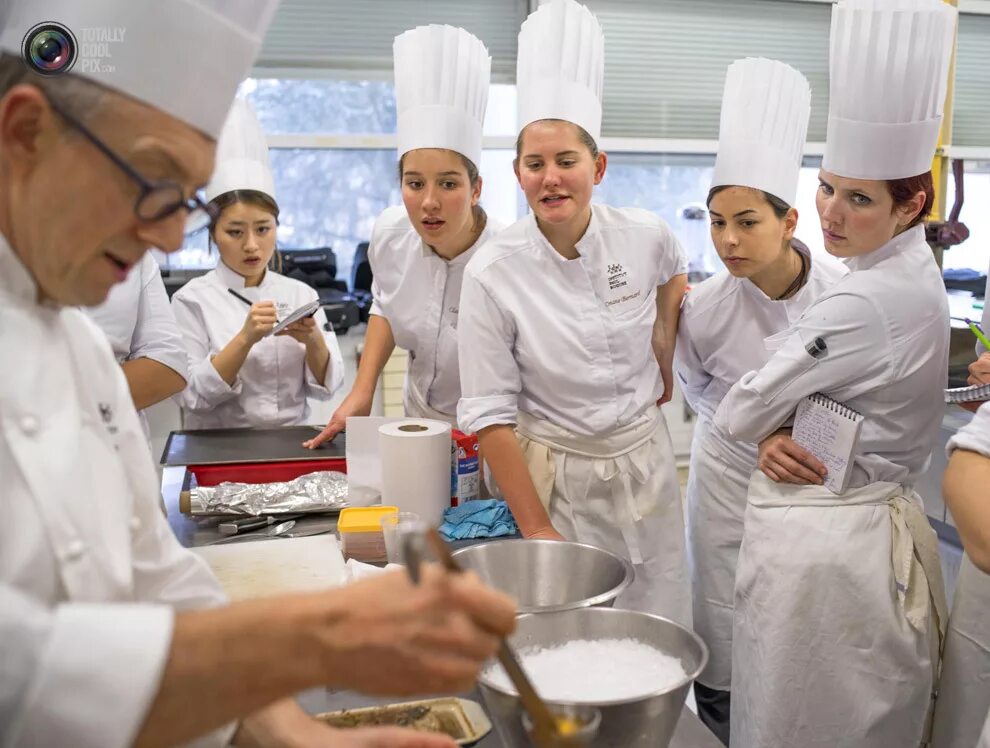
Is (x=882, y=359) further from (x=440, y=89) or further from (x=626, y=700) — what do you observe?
(x=440, y=89)

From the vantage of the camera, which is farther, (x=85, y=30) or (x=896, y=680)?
(x=896, y=680)

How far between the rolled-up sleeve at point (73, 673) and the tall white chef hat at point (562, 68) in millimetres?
1617

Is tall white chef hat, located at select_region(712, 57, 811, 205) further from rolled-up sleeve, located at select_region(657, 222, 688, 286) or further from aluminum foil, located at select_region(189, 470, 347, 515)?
aluminum foil, located at select_region(189, 470, 347, 515)

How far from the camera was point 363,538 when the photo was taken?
5.05 feet

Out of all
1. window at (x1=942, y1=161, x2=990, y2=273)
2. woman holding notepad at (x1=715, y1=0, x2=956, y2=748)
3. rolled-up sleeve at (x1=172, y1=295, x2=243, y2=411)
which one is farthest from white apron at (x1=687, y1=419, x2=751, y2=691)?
window at (x1=942, y1=161, x2=990, y2=273)

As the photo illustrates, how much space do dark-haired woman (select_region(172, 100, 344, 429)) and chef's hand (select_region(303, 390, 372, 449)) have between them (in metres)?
0.25

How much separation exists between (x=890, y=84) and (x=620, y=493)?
3.38 ft

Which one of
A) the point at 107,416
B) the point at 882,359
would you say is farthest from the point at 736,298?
the point at 107,416

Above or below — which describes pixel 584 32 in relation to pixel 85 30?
above

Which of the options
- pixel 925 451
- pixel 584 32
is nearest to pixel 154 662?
pixel 925 451

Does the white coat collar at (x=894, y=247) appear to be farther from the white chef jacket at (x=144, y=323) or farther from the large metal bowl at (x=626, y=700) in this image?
the white chef jacket at (x=144, y=323)

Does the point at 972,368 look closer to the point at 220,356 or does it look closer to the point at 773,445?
the point at 773,445

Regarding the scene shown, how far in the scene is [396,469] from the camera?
1681 millimetres

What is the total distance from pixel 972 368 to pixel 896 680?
620 millimetres
